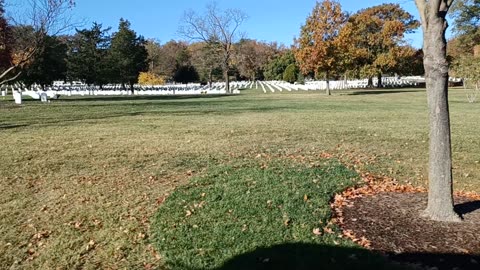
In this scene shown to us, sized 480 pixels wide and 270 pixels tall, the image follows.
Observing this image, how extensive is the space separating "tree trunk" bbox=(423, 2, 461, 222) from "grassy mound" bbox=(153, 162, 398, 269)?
52.1 inches

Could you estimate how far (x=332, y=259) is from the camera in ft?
13.5

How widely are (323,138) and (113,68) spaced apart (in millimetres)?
45343

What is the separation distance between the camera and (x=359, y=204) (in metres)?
5.65

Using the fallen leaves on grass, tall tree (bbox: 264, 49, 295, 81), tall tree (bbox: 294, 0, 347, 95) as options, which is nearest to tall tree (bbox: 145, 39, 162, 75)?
tall tree (bbox: 264, 49, 295, 81)

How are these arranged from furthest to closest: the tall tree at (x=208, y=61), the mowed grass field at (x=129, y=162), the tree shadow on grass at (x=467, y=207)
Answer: the tall tree at (x=208, y=61) < the tree shadow on grass at (x=467, y=207) < the mowed grass field at (x=129, y=162)

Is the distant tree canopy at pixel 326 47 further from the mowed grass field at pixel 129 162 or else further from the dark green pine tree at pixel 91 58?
the mowed grass field at pixel 129 162

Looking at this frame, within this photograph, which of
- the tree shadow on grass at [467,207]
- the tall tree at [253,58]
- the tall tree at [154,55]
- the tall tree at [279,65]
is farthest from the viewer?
the tall tree at [253,58]

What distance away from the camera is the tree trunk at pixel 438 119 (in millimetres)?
4703

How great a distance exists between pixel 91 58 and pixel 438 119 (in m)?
54.7

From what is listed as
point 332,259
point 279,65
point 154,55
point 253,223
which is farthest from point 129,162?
point 279,65

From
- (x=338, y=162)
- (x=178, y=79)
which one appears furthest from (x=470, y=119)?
(x=178, y=79)

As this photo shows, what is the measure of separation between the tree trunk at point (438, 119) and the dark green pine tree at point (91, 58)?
170ft

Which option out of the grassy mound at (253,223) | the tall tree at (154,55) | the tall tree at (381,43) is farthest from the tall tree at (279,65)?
the grassy mound at (253,223)

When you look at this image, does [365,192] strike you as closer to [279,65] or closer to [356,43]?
[356,43]
